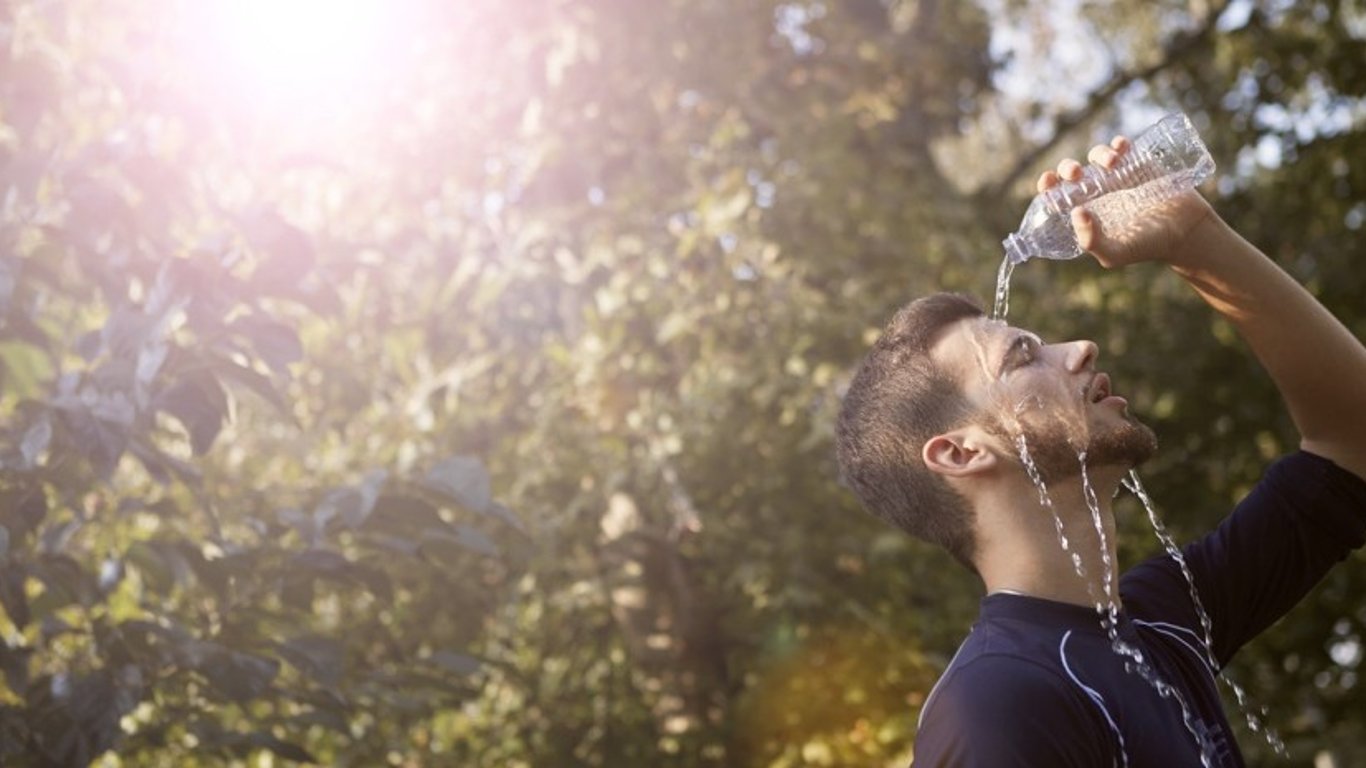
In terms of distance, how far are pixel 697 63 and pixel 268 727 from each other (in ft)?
11.9

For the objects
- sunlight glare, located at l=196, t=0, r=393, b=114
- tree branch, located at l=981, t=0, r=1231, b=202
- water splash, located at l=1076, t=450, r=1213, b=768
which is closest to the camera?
water splash, located at l=1076, t=450, r=1213, b=768

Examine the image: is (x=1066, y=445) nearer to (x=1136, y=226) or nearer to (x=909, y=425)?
(x=909, y=425)

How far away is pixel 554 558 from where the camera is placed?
197 inches

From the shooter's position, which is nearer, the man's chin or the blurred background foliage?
the man's chin

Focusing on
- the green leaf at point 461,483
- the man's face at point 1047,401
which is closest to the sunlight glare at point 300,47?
the green leaf at point 461,483

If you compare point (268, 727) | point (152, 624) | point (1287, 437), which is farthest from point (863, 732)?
point (1287, 437)

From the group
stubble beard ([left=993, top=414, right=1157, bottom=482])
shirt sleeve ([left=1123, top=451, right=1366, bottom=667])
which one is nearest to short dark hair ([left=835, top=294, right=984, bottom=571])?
stubble beard ([left=993, top=414, right=1157, bottom=482])

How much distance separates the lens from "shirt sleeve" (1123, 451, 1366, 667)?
8.23 feet

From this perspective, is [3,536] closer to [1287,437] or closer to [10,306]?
[10,306]

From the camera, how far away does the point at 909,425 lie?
237cm

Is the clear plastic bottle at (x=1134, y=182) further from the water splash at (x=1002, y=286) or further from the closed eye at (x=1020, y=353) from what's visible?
the closed eye at (x=1020, y=353)

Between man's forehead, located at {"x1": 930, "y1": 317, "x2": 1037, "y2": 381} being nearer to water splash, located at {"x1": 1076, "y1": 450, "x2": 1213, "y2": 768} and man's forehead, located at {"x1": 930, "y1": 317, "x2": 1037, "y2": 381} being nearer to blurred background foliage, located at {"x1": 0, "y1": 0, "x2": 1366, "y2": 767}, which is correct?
water splash, located at {"x1": 1076, "y1": 450, "x2": 1213, "y2": 768}

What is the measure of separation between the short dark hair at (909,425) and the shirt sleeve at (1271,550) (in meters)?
0.39

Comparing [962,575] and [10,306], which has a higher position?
[10,306]
